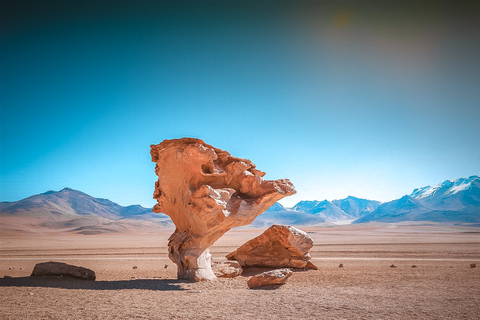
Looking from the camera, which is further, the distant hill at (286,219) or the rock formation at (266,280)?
the distant hill at (286,219)

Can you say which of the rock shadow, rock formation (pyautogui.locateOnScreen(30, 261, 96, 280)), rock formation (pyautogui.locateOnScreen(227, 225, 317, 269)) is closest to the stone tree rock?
the rock shadow

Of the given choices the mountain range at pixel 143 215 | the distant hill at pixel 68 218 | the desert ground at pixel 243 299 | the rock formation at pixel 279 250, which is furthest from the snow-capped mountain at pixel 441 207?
the desert ground at pixel 243 299

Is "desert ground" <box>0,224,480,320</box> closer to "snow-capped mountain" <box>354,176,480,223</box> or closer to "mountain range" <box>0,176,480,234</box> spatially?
"mountain range" <box>0,176,480,234</box>

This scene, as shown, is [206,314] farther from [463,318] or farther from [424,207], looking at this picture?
[424,207]

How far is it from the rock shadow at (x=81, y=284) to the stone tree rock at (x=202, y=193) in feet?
4.69

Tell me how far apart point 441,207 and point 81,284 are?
7554 inches

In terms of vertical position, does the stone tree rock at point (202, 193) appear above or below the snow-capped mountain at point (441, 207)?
above

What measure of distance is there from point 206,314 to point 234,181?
270 inches

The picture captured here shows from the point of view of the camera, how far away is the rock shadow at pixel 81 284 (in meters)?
10.0

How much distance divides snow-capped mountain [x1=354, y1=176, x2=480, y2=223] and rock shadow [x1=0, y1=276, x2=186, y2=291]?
151 m

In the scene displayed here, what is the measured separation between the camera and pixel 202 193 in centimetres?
1139

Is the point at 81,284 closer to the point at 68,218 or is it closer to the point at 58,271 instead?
the point at 58,271

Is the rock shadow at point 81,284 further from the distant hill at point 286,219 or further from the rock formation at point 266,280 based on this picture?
the distant hill at point 286,219

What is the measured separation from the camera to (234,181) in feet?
43.9
